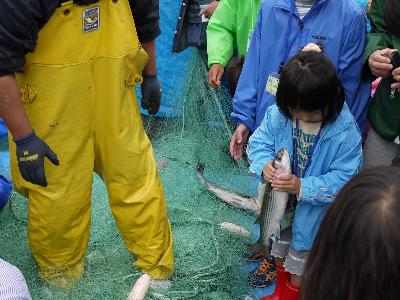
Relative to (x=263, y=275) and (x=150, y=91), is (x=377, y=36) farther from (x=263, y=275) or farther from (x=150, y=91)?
(x=263, y=275)

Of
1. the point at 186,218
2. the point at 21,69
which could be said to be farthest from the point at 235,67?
the point at 21,69

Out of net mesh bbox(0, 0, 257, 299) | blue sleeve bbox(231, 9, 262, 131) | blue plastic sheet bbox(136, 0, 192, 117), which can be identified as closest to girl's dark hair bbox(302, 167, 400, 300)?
net mesh bbox(0, 0, 257, 299)

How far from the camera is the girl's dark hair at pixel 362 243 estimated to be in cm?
120

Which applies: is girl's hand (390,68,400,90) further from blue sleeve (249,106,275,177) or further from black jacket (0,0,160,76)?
black jacket (0,0,160,76)

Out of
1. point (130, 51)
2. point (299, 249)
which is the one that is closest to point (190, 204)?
point (299, 249)

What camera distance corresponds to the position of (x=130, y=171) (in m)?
2.70

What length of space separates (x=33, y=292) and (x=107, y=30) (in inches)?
50.6

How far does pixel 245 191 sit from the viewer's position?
372 centimetres

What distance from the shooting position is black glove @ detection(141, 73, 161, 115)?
9.92 feet

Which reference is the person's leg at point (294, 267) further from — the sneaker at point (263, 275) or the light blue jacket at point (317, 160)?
the sneaker at point (263, 275)

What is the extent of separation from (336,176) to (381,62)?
586 mm

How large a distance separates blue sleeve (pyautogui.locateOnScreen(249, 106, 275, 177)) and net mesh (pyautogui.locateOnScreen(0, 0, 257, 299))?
65cm

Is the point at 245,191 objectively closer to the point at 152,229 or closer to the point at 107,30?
the point at 152,229

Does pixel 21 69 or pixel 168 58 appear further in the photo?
pixel 168 58
